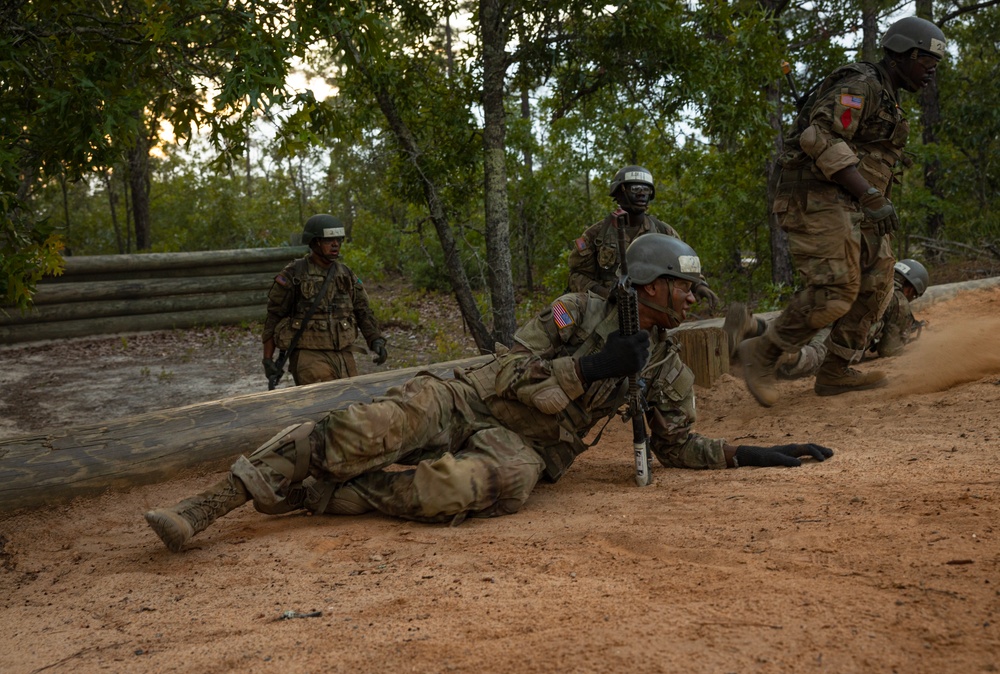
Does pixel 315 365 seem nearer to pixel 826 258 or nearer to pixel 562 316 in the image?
pixel 562 316

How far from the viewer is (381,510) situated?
416cm

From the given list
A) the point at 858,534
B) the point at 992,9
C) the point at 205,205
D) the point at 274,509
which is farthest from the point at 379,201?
the point at 858,534

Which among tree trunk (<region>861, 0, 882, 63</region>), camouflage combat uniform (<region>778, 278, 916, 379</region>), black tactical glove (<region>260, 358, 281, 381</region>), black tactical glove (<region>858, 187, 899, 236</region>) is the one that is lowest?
camouflage combat uniform (<region>778, 278, 916, 379</region>)

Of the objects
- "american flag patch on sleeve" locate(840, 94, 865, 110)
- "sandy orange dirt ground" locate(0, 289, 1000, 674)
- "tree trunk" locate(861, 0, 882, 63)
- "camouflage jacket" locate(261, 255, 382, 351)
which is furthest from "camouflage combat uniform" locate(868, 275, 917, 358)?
"tree trunk" locate(861, 0, 882, 63)

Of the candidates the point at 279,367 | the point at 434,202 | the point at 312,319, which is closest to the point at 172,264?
the point at 434,202

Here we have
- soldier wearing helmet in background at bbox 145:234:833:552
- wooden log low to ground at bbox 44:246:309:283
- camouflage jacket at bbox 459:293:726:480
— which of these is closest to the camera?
soldier wearing helmet in background at bbox 145:234:833:552

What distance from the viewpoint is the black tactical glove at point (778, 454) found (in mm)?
4453

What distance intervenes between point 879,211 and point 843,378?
1.38 metres

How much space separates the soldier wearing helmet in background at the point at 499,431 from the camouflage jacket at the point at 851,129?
64.1 inches

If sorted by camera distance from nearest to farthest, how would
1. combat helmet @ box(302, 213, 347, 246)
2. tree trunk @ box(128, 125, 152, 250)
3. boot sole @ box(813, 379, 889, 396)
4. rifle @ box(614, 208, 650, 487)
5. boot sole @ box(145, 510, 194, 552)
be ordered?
boot sole @ box(145, 510, 194, 552)
rifle @ box(614, 208, 650, 487)
boot sole @ box(813, 379, 889, 396)
combat helmet @ box(302, 213, 347, 246)
tree trunk @ box(128, 125, 152, 250)

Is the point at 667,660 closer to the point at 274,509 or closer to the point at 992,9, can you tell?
the point at 274,509

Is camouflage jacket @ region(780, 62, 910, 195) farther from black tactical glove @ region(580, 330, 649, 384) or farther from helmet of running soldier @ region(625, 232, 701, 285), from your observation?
black tactical glove @ region(580, 330, 649, 384)

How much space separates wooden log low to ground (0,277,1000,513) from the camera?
14.8ft

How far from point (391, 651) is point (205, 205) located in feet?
57.5
